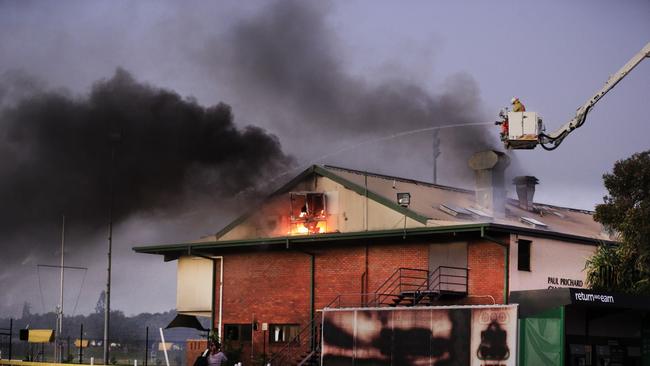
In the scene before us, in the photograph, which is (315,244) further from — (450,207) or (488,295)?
(488,295)

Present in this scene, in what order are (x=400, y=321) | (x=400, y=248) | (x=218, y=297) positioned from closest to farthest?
1. (x=400, y=321)
2. (x=400, y=248)
3. (x=218, y=297)

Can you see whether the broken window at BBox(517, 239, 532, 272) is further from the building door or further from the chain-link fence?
the chain-link fence

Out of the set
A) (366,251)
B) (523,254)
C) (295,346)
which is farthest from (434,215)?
(295,346)

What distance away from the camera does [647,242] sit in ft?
133

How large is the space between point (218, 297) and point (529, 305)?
66.0ft

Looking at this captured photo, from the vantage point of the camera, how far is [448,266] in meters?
42.7

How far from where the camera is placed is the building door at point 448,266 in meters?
42.0

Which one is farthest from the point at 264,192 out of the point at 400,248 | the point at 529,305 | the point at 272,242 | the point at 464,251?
the point at 529,305

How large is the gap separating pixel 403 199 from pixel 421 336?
8161 millimetres

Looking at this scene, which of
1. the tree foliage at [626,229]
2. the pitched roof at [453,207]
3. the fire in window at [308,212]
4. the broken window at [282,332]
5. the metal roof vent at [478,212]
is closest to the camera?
the tree foliage at [626,229]

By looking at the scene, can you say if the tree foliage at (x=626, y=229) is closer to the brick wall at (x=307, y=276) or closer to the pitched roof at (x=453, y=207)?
the pitched roof at (x=453, y=207)

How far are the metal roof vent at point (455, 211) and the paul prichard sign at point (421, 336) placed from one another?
24.8 feet

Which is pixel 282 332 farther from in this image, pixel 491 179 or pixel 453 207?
pixel 491 179

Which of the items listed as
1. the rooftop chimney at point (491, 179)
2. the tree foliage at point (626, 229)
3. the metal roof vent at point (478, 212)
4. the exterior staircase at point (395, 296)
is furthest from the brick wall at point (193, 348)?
the tree foliage at point (626, 229)
